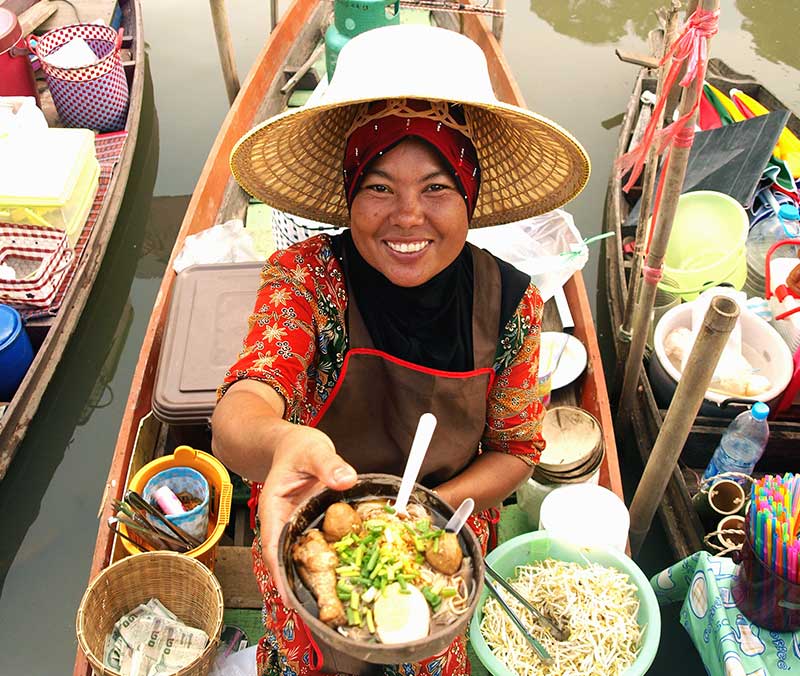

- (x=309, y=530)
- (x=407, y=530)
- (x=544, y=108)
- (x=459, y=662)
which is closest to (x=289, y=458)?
(x=309, y=530)

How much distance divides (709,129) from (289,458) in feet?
15.5

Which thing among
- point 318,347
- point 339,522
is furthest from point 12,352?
point 339,522

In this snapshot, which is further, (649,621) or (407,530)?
(649,621)

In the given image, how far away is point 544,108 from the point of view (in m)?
6.66

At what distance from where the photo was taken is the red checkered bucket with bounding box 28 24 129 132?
5.03 meters

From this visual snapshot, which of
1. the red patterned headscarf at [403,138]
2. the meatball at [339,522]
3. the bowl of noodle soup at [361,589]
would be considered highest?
the red patterned headscarf at [403,138]

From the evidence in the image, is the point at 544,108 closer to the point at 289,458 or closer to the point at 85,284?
the point at 85,284

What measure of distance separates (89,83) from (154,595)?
3891mm

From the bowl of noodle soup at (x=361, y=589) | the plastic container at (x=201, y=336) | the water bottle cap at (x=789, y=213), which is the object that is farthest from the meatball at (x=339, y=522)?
the water bottle cap at (x=789, y=213)

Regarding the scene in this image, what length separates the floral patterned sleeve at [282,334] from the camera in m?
1.64

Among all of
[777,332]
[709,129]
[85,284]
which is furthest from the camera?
[709,129]

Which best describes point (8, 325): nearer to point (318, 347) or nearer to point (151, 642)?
point (151, 642)

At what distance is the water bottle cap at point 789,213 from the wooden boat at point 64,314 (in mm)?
4138

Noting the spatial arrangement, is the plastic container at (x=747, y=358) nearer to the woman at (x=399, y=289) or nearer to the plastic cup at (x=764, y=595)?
the plastic cup at (x=764, y=595)
